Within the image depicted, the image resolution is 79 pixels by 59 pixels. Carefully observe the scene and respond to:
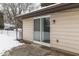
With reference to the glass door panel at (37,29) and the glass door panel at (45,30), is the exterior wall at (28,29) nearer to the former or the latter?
the glass door panel at (37,29)

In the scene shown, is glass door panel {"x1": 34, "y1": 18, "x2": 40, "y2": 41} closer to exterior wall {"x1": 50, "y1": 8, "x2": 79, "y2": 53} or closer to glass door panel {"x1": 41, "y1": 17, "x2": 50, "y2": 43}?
glass door panel {"x1": 41, "y1": 17, "x2": 50, "y2": 43}

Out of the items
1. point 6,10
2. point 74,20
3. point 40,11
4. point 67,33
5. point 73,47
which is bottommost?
point 73,47

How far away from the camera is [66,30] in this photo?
7375 mm

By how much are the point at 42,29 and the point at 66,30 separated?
237 cm

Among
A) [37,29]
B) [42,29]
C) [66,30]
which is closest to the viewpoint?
[66,30]

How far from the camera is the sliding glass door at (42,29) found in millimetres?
9008

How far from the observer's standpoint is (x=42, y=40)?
9500 millimetres

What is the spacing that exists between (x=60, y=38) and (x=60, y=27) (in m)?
0.52

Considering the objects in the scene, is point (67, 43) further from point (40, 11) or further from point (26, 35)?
point (26, 35)

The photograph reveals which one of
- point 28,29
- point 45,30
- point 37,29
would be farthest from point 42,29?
point 28,29

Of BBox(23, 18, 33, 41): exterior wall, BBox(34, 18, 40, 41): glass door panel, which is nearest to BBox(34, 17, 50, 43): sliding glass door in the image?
BBox(34, 18, 40, 41): glass door panel

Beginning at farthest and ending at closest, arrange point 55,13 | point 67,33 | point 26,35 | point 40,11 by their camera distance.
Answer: point 26,35 → point 40,11 → point 55,13 → point 67,33

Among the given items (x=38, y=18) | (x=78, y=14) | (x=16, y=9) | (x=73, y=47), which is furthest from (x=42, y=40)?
(x=16, y=9)

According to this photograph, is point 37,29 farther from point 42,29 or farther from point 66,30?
point 66,30
